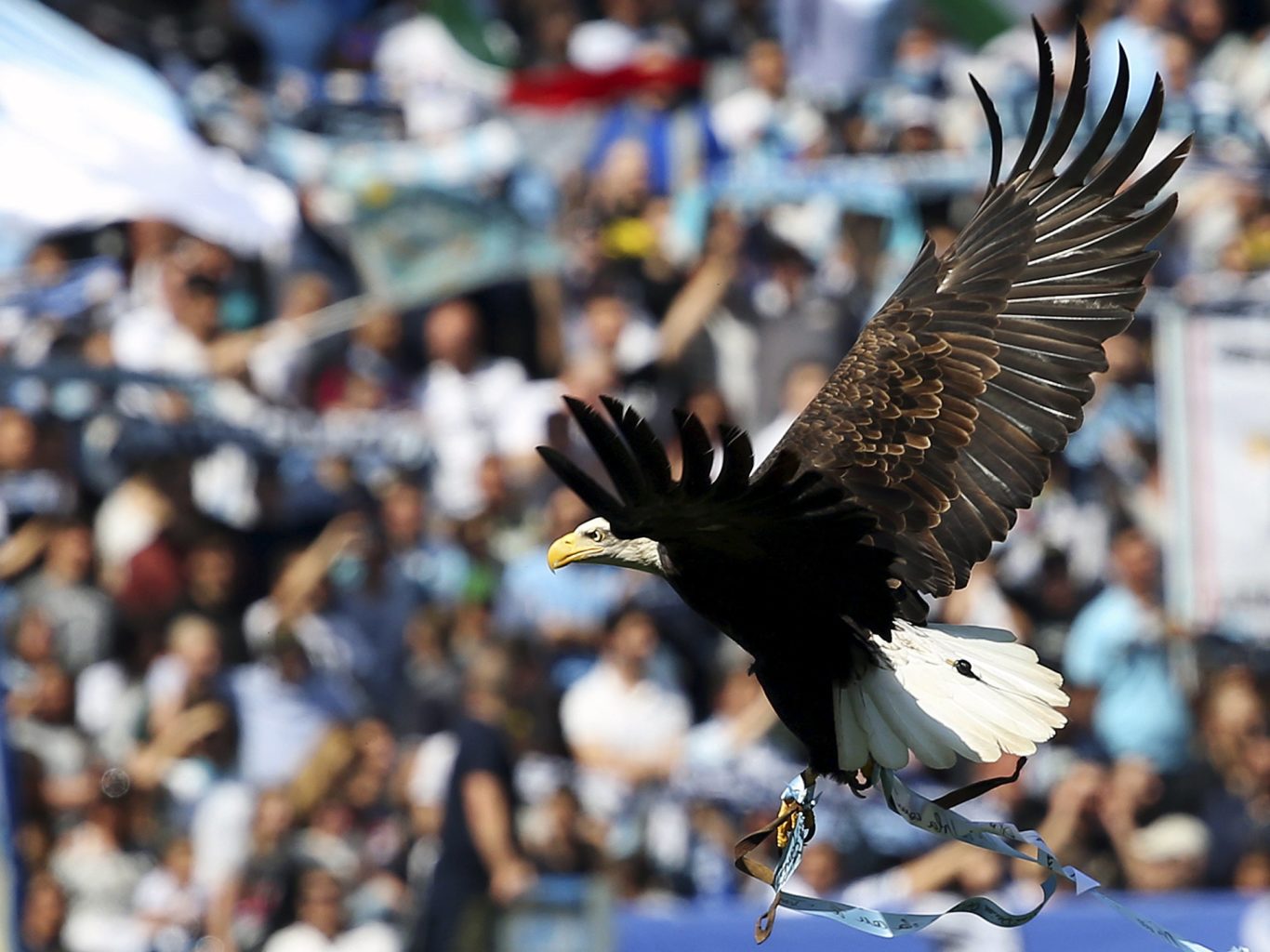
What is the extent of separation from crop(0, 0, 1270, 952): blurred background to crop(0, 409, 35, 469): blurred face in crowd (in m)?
0.02

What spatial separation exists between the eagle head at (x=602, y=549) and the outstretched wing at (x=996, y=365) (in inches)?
21.4

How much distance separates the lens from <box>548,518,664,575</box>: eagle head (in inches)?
167

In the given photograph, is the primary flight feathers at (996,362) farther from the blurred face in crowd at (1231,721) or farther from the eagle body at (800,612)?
the blurred face in crowd at (1231,721)

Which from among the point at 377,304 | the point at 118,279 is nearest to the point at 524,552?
the point at 377,304

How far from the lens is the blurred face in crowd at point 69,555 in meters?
7.99

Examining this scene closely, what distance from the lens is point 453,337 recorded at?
8672 mm

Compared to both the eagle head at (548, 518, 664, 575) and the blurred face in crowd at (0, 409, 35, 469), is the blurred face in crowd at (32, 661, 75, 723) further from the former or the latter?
the eagle head at (548, 518, 664, 575)

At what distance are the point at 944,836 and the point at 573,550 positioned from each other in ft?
3.13

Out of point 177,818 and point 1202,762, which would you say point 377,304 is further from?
point 1202,762

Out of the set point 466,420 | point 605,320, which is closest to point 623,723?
point 466,420

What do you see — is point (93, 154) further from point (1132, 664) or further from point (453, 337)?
point (1132, 664)

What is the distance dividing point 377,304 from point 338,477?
2.85 ft

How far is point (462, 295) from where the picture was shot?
29.2ft

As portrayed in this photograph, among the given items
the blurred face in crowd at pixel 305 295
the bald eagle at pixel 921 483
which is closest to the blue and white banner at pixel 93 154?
the blurred face in crowd at pixel 305 295
